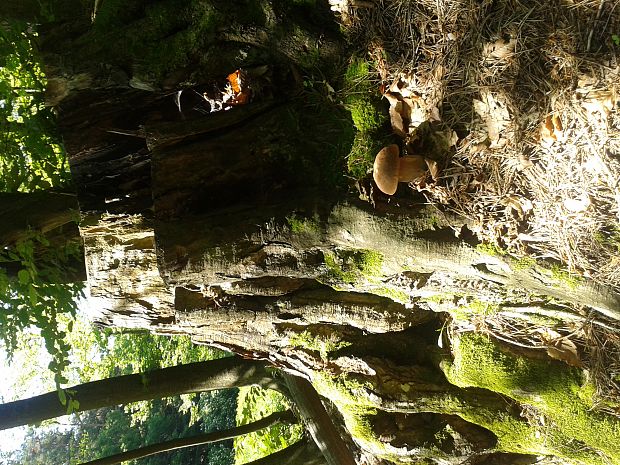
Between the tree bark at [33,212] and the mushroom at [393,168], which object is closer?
the mushroom at [393,168]

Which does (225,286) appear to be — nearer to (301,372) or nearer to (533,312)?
(301,372)

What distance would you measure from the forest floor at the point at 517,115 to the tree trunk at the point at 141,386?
16.7ft

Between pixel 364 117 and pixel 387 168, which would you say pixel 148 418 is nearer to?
pixel 364 117

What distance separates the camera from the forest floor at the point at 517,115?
2.69 m

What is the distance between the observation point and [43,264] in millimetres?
5082

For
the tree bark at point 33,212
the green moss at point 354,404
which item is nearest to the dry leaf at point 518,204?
the green moss at point 354,404

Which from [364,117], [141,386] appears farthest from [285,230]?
[141,386]

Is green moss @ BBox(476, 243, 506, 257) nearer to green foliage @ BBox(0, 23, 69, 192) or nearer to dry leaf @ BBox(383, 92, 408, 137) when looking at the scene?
dry leaf @ BBox(383, 92, 408, 137)

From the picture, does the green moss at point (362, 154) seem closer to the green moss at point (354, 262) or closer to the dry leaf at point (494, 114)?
the green moss at point (354, 262)

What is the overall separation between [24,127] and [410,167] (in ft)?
12.3

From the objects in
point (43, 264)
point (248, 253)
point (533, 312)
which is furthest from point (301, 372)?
point (43, 264)

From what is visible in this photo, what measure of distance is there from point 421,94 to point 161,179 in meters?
2.01

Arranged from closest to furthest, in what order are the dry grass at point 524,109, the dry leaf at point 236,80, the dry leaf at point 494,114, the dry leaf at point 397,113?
the dry grass at point 524,109, the dry leaf at point 494,114, the dry leaf at point 397,113, the dry leaf at point 236,80

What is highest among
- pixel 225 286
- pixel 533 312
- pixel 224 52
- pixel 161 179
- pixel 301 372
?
pixel 224 52
